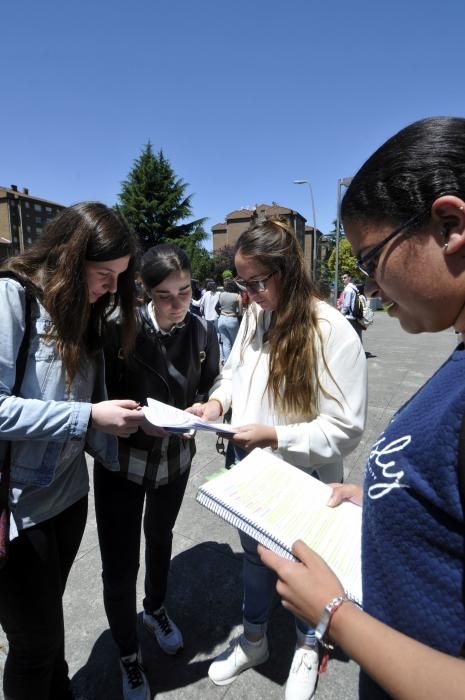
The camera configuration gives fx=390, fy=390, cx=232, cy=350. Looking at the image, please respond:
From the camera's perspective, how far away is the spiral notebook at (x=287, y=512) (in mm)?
1043

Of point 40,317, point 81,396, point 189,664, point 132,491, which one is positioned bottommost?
point 189,664

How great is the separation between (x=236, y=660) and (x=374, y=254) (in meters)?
2.06

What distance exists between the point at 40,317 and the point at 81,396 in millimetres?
362

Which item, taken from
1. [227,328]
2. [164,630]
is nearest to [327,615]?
[164,630]

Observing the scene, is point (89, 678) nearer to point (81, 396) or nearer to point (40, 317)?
point (81, 396)

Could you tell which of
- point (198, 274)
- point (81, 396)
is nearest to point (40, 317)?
point (81, 396)

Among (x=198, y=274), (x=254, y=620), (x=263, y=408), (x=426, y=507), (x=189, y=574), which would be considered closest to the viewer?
(x=426, y=507)

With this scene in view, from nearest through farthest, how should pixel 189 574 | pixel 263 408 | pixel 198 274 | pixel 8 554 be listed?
pixel 8 554, pixel 263 408, pixel 189 574, pixel 198 274

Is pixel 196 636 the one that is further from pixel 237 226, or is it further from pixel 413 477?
pixel 237 226

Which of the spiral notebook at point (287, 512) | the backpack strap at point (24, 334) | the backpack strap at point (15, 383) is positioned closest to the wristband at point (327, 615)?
the spiral notebook at point (287, 512)

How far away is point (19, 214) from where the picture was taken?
186 ft

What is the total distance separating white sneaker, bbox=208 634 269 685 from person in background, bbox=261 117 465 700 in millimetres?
1232

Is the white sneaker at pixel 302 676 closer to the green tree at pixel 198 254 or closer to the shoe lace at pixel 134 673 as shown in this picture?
the shoe lace at pixel 134 673

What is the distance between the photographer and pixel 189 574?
101 inches
